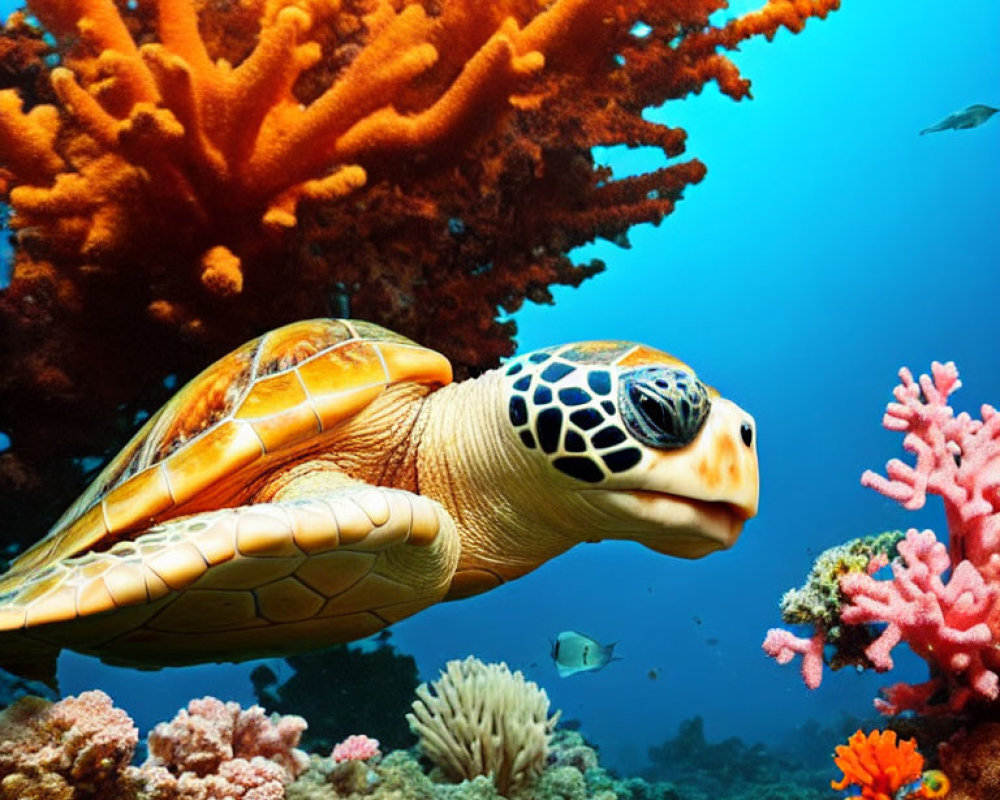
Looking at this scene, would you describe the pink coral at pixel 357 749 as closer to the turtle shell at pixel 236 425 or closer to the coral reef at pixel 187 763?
the coral reef at pixel 187 763

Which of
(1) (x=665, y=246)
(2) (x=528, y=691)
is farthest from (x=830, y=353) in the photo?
(2) (x=528, y=691)

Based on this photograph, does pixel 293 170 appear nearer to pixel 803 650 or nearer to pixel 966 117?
pixel 803 650

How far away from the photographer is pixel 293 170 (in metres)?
2.19

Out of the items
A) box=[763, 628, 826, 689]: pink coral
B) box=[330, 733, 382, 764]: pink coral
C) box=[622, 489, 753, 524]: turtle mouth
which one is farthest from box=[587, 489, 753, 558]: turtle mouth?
box=[330, 733, 382, 764]: pink coral

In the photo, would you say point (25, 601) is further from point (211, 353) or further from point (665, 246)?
point (665, 246)

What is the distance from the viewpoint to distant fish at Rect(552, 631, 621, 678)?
6.41 meters

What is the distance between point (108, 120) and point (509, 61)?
1337 millimetres

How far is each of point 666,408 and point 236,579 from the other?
123 cm

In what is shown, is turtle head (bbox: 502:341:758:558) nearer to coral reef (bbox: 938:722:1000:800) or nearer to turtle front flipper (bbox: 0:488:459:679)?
turtle front flipper (bbox: 0:488:459:679)

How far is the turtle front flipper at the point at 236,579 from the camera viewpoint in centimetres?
145

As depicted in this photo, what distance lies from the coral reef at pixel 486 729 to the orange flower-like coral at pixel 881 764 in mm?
1621

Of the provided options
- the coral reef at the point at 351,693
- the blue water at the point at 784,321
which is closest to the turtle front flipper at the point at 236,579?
the coral reef at the point at 351,693

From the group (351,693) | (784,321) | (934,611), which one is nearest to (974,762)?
(934,611)

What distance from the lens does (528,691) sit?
11.0 feet
